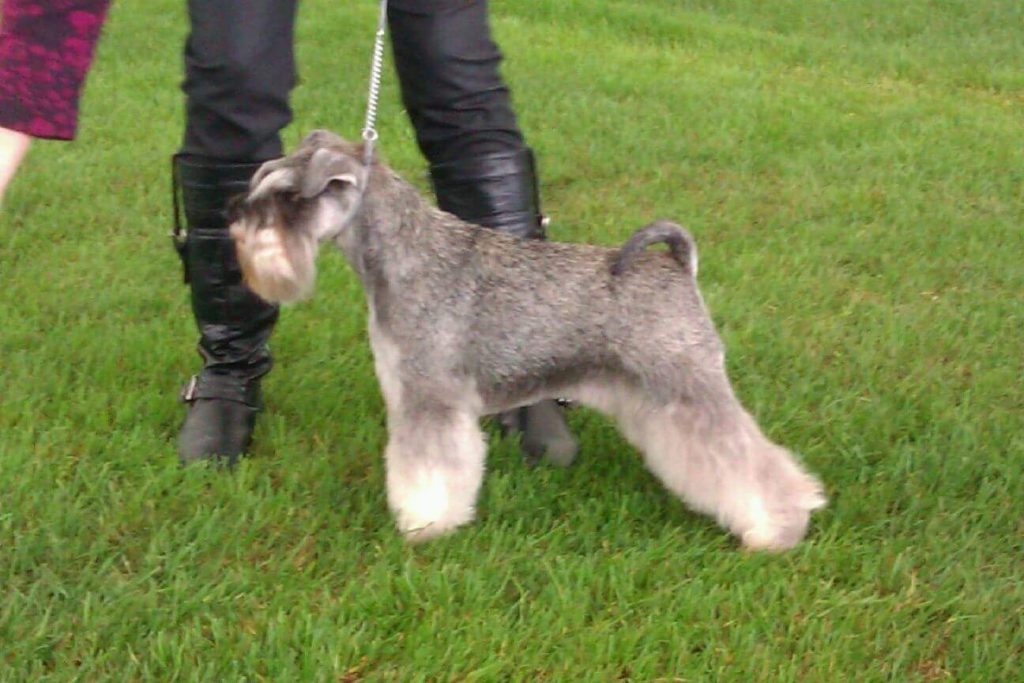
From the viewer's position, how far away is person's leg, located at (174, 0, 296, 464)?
3.13 meters

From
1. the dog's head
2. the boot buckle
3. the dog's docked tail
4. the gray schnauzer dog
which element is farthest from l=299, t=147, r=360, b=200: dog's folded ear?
the boot buckle

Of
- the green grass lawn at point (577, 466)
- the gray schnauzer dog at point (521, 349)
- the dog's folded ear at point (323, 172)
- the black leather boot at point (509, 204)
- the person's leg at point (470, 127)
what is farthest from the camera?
the black leather boot at point (509, 204)

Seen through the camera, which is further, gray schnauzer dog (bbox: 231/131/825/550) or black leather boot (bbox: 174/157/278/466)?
black leather boot (bbox: 174/157/278/466)

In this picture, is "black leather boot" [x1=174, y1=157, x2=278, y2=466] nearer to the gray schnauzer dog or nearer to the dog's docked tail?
the gray schnauzer dog

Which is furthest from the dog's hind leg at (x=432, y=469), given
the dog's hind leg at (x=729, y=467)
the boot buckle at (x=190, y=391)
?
the boot buckle at (x=190, y=391)

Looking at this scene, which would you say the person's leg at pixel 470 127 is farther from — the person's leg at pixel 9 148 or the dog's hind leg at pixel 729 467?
the person's leg at pixel 9 148

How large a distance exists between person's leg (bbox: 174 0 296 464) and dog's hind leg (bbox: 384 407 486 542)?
61 centimetres

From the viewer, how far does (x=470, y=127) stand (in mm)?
3492

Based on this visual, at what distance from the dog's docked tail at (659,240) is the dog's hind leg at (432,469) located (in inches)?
22.4

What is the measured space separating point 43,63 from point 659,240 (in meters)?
1.54

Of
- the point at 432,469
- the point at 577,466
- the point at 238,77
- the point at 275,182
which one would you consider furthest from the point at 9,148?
the point at 577,466

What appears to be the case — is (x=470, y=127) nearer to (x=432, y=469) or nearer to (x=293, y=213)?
(x=293, y=213)

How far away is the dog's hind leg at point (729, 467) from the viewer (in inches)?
123

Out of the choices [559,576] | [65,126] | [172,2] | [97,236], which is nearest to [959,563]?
[559,576]
